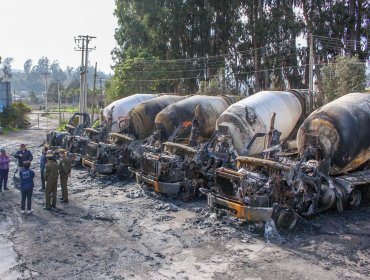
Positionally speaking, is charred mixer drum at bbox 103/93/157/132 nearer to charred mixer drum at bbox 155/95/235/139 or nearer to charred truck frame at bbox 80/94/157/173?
charred truck frame at bbox 80/94/157/173

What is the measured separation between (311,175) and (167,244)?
3.22m

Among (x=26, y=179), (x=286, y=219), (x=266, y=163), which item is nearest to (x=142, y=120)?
(x=26, y=179)

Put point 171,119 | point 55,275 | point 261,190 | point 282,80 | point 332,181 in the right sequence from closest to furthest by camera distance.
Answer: point 55,275, point 261,190, point 332,181, point 171,119, point 282,80

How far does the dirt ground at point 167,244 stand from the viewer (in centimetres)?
659

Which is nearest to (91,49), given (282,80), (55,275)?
(282,80)

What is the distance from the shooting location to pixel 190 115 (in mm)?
14477

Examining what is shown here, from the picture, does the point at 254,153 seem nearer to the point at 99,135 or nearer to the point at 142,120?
the point at 142,120

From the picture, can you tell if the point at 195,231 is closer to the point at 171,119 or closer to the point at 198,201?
the point at 198,201

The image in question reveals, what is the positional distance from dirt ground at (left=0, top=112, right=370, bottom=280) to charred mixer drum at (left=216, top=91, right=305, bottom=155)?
7.18 ft

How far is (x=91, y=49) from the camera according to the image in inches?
1361

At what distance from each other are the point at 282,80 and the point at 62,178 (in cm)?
2556

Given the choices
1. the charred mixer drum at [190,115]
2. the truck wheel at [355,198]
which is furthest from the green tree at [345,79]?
the truck wheel at [355,198]

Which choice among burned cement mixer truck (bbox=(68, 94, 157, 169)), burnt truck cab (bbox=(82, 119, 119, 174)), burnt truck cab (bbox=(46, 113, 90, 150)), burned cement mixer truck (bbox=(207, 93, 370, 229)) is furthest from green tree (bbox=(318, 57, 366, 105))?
burnt truck cab (bbox=(46, 113, 90, 150))

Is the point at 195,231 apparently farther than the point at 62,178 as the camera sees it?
No
